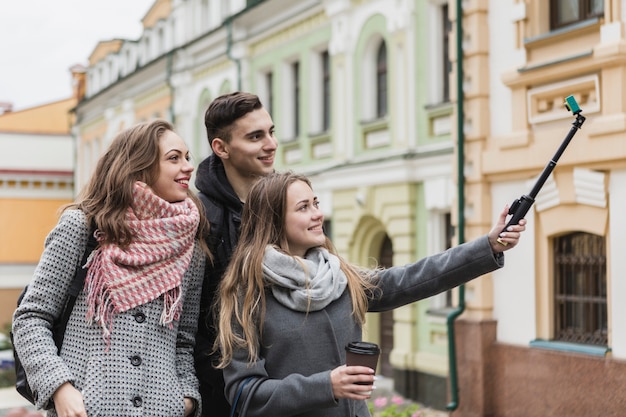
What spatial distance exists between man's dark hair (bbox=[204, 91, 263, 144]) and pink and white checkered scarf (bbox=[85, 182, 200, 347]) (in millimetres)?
547

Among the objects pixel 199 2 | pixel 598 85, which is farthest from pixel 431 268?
pixel 199 2

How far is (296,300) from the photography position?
362 centimetres

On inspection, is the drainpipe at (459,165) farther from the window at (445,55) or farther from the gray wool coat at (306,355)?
the gray wool coat at (306,355)

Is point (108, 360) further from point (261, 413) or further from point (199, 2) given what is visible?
point (199, 2)

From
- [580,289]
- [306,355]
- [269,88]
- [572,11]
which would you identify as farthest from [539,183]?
[269,88]

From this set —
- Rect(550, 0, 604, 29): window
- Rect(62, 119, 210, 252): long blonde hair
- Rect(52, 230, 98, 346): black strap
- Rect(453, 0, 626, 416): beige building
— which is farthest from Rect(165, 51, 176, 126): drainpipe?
Rect(52, 230, 98, 346): black strap

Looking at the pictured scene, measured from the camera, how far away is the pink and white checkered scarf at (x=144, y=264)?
3.63 meters

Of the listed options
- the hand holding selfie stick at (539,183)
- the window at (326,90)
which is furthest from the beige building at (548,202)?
the hand holding selfie stick at (539,183)

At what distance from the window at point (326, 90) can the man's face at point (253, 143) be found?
13924mm

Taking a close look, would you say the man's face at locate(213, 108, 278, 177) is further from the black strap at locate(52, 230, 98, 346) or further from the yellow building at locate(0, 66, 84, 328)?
the yellow building at locate(0, 66, 84, 328)

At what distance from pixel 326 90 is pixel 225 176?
1410cm

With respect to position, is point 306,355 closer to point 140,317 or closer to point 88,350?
point 140,317

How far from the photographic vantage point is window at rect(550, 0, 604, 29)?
10805 mm

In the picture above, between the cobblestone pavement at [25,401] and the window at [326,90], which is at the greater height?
the window at [326,90]
